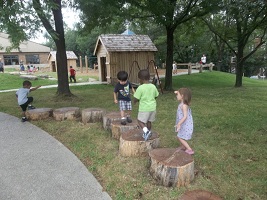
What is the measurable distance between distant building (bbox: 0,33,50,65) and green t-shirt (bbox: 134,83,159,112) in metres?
44.5

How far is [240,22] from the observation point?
14312 millimetres

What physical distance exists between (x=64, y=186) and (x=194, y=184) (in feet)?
6.68

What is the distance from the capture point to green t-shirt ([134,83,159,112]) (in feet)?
15.4

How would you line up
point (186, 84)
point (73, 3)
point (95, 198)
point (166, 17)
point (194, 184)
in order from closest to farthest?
point (95, 198) < point (194, 184) < point (73, 3) < point (166, 17) < point (186, 84)

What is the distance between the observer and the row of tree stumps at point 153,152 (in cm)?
367

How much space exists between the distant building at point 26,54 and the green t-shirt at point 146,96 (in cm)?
4453

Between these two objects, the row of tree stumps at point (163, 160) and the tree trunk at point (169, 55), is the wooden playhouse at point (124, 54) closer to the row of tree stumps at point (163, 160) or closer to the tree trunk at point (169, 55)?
the tree trunk at point (169, 55)

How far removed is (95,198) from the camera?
11.6ft

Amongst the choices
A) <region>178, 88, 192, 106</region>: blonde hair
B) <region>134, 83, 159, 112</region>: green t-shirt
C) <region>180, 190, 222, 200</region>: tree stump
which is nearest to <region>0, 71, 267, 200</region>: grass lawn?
<region>180, 190, 222, 200</region>: tree stump

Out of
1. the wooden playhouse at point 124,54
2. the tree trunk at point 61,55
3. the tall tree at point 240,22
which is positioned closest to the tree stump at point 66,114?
the tree trunk at point 61,55

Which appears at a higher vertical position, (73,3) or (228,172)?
(73,3)

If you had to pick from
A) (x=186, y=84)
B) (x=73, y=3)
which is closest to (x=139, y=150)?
(x=73, y=3)

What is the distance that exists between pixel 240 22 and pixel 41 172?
1400 centimetres

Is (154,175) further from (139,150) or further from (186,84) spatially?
(186,84)
